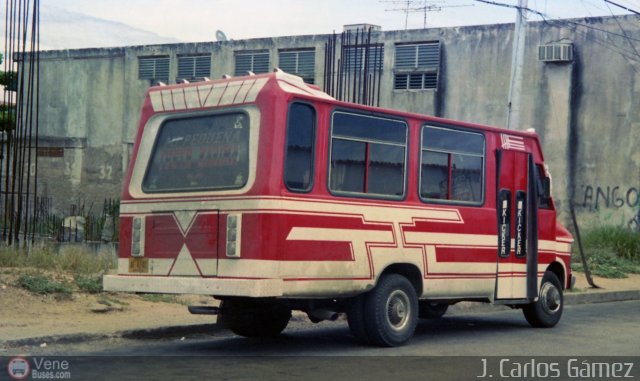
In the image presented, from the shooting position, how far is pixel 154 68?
3756cm

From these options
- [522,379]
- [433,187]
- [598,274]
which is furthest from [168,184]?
[598,274]

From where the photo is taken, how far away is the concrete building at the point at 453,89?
29.8m

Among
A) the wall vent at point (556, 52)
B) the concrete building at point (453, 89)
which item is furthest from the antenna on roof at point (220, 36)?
the wall vent at point (556, 52)

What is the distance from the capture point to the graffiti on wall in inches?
1160

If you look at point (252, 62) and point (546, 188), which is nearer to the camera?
point (546, 188)

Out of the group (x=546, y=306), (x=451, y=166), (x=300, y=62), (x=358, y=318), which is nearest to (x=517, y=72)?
(x=546, y=306)

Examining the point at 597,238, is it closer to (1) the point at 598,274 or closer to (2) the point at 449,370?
(1) the point at 598,274

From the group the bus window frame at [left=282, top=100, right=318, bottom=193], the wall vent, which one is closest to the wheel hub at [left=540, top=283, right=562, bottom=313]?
the bus window frame at [left=282, top=100, right=318, bottom=193]

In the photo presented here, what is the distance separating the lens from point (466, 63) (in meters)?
32.0

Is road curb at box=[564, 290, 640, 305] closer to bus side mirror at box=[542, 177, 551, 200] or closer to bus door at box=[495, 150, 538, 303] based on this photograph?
bus side mirror at box=[542, 177, 551, 200]

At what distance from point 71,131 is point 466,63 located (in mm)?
15556

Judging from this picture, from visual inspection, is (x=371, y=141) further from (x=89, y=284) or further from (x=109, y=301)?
(x=89, y=284)

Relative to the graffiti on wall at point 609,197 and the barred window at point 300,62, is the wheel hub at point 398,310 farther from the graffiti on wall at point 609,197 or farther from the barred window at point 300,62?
the barred window at point 300,62

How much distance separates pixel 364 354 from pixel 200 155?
8.91ft
